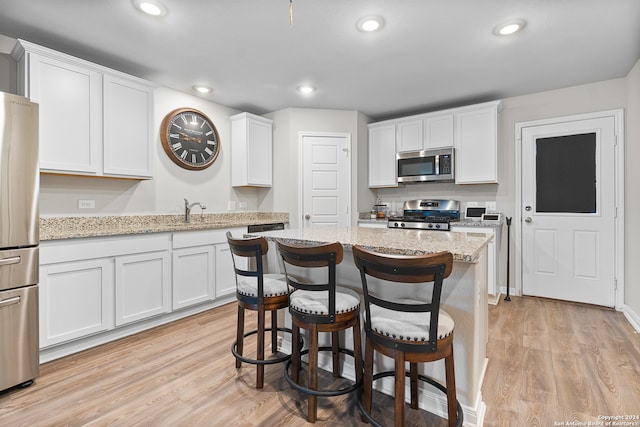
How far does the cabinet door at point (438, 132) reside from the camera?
4066mm

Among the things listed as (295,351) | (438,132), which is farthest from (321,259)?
(438,132)

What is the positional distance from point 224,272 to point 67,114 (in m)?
2.01

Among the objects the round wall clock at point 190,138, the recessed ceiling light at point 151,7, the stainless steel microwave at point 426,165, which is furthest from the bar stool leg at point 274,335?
the stainless steel microwave at point 426,165

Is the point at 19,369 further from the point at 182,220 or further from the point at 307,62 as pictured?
the point at 307,62

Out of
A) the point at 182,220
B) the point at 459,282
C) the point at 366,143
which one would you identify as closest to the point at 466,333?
the point at 459,282

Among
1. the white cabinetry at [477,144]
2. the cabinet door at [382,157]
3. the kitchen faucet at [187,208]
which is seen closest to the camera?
the kitchen faucet at [187,208]

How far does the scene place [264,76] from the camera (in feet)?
10.8

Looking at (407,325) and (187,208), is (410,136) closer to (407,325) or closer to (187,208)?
(187,208)

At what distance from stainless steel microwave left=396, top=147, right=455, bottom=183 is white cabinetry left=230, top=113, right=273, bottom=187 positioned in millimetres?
1903

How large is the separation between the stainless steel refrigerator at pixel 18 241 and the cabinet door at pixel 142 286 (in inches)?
25.3

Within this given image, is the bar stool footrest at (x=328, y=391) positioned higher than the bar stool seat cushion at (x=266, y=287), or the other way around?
the bar stool seat cushion at (x=266, y=287)

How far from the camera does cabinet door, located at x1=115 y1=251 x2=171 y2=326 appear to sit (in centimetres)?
262

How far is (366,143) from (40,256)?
3953mm

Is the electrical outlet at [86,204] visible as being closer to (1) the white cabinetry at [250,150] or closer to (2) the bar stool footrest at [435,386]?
(1) the white cabinetry at [250,150]
